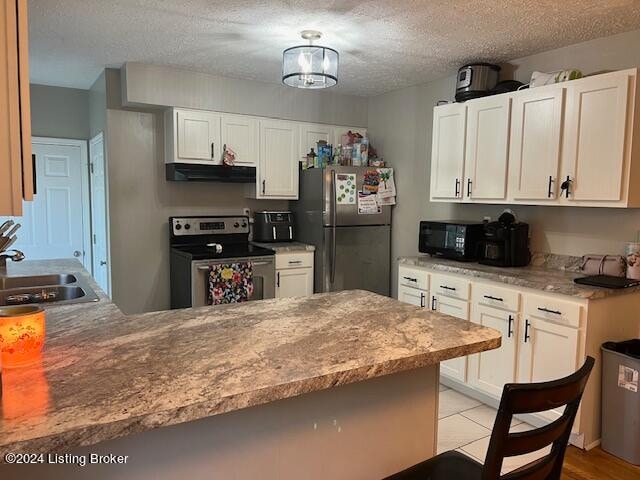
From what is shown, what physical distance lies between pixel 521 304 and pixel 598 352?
48 centimetres

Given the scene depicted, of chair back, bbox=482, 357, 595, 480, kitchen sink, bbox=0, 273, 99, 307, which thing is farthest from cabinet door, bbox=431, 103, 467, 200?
kitchen sink, bbox=0, 273, 99, 307

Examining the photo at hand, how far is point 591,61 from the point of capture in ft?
10.1

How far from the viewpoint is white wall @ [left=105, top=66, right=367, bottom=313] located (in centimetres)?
397

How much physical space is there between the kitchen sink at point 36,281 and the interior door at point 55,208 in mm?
2037

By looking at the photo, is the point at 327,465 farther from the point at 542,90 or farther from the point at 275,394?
the point at 542,90

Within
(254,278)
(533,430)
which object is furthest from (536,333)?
(254,278)

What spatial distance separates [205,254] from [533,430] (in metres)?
3.15

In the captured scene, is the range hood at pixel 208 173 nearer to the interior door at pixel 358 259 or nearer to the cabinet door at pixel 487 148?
the interior door at pixel 358 259

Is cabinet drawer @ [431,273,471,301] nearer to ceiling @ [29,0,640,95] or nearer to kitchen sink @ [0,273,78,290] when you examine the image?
ceiling @ [29,0,640,95]

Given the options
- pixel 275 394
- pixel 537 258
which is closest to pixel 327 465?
pixel 275 394

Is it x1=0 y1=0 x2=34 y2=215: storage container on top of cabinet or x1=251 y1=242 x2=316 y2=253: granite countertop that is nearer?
x1=0 y1=0 x2=34 y2=215: storage container on top of cabinet

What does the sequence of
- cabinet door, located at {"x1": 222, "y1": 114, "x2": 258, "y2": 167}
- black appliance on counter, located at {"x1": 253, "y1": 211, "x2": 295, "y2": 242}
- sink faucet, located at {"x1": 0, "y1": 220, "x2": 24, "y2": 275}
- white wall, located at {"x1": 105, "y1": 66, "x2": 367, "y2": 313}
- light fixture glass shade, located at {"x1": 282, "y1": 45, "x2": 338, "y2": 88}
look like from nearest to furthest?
sink faucet, located at {"x1": 0, "y1": 220, "x2": 24, "y2": 275}, light fixture glass shade, located at {"x1": 282, "y1": 45, "x2": 338, "y2": 88}, white wall, located at {"x1": 105, "y1": 66, "x2": 367, "y2": 313}, cabinet door, located at {"x1": 222, "y1": 114, "x2": 258, "y2": 167}, black appliance on counter, located at {"x1": 253, "y1": 211, "x2": 295, "y2": 242}

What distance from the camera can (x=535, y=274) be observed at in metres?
3.05

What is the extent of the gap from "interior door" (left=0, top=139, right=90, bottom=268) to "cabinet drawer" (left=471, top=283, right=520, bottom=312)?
4.00m
